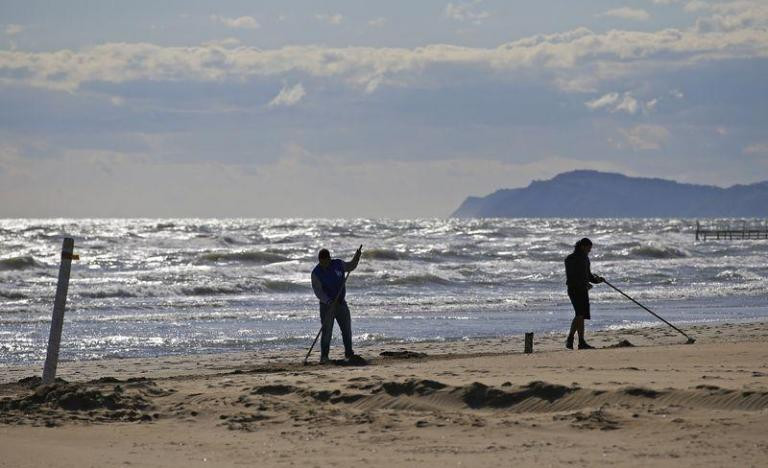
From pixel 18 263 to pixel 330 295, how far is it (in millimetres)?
33421

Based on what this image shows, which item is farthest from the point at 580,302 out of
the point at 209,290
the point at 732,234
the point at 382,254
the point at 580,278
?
the point at 732,234

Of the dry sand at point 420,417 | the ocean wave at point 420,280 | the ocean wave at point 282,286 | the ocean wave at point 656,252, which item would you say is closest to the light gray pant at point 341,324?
the dry sand at point 420,417

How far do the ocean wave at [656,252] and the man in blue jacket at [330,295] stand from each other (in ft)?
152

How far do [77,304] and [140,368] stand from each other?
42.6 feet

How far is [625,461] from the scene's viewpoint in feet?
22.7

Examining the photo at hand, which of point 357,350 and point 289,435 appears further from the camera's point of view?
point 357,350

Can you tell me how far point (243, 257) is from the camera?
5369 centimetres

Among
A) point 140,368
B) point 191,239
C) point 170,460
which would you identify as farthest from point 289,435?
point 191,239

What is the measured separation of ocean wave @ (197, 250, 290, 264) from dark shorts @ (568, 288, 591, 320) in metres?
38.1

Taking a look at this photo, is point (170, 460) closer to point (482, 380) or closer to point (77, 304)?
point (482, 380)

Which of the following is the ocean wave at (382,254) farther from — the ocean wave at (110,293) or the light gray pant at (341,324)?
the light gray pant at (341,324)

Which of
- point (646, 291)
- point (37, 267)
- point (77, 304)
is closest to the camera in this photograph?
point (77, 304)

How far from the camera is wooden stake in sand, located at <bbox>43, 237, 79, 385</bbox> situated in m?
11.0

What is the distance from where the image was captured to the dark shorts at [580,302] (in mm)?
14984
